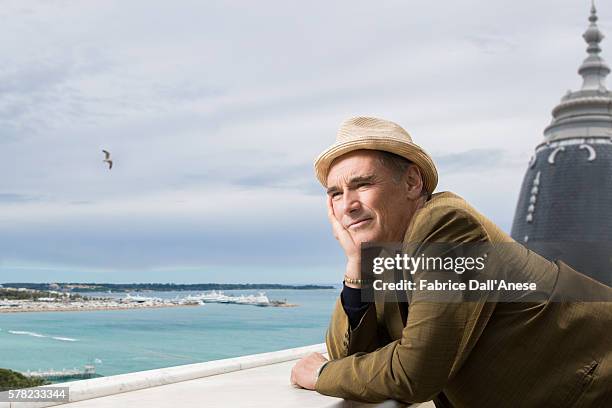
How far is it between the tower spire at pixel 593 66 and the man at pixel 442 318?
185ft

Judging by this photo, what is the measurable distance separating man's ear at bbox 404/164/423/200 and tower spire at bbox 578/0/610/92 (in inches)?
2216

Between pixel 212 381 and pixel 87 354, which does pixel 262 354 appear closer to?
pixel 212 381

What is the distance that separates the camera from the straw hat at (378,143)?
1.96 meters

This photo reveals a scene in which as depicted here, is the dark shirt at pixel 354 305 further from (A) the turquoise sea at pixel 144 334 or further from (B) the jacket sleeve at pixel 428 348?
(A) the turquoise sea at pixel 144 334

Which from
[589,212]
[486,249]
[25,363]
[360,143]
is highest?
[589,212]

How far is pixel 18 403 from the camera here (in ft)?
7.29

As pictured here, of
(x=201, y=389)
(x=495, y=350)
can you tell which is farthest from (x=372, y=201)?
(x=201, y=389)

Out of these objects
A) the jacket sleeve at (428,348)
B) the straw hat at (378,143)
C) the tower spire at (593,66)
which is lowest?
the jacket sleeve at (428,348)

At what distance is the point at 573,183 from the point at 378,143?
174 feet

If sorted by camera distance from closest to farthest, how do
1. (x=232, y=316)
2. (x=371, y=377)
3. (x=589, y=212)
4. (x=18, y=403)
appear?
(x=371, y=377) < (x=18, y=403) < (x=589, y=212) < (x=232, y=316)

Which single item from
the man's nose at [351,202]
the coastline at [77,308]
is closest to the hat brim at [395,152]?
the man's nose at [351,202]

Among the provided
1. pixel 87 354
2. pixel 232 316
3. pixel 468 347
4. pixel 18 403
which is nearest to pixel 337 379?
pixel 468 347

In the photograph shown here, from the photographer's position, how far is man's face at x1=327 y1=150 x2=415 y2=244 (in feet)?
6.46

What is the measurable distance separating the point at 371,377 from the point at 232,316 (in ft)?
276
